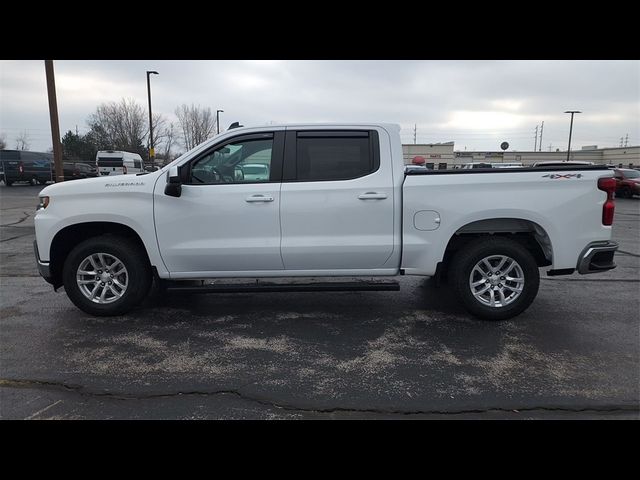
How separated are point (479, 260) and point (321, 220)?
1.77m

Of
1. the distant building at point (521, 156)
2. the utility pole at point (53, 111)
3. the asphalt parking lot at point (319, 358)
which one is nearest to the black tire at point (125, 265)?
the asphalt parking lot at point (319, 358)

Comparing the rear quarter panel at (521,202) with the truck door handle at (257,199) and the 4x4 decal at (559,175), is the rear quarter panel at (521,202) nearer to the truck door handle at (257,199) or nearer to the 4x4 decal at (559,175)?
the 4x4 decal at (559,175)

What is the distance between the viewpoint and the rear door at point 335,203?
15.0 feet

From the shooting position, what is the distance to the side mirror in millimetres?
4484

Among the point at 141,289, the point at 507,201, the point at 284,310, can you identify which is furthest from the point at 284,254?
the point at 507,201

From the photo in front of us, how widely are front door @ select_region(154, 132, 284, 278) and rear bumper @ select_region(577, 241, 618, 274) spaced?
10.7 feet

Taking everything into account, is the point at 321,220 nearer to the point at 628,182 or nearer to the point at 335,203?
the point at 335,203

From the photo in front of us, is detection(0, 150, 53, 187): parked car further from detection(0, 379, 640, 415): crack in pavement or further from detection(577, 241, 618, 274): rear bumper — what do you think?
detection(577, 241, 618, 274): rear bumper

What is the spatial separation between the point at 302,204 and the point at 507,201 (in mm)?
2160

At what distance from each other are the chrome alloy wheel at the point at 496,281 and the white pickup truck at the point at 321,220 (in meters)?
0.01

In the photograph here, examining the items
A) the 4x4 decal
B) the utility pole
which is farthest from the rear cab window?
the utility pole

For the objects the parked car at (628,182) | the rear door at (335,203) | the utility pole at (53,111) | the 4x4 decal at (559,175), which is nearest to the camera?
the 4x4 decal at (559,175)

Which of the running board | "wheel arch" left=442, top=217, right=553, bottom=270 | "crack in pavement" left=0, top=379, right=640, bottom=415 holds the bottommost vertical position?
"crack in pavement" left=0, top=379, right=640, bottom=415

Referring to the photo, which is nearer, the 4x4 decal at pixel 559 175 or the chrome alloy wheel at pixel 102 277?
the 4x4 decal at pixel 559 175
